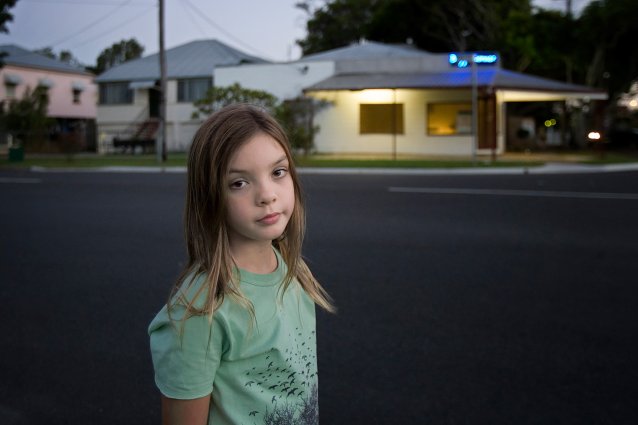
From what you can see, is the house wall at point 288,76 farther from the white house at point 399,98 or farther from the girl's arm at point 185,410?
the girl's arm at point 185,410

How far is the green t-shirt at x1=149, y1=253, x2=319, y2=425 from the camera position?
1502 mm

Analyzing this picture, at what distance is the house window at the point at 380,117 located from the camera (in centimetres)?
3372

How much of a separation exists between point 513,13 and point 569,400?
3946 cm

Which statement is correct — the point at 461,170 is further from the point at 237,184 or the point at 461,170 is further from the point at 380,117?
the point at 237,184

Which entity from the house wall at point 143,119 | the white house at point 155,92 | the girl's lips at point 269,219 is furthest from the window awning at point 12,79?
the girl's lips at point 269,219

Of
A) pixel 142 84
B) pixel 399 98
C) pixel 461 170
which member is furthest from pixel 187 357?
pixel 142 84

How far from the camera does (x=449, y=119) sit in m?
33.3

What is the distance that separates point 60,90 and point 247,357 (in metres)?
57.1

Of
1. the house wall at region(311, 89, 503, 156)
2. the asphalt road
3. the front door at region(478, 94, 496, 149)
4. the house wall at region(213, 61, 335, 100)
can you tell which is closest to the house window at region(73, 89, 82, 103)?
the house wall at region(213, 61, 335, 100)

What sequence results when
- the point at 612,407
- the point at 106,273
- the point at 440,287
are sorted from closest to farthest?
1. the point at 612,407
2. the point at 440,287
3. the point at 106,273

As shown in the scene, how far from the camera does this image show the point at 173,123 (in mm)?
42219

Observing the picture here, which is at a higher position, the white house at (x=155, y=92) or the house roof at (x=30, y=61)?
the house roof at (x=30, y=61)

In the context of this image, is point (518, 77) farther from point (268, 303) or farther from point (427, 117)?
Result: point (268, 303)

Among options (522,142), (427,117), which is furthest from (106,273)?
(522,142)
